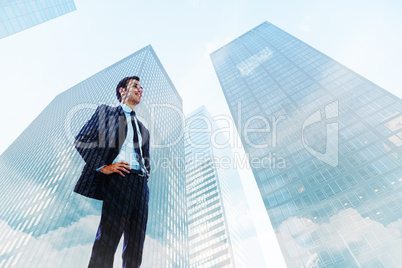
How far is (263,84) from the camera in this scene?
332 feet

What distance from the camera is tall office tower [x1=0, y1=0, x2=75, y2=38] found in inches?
1325

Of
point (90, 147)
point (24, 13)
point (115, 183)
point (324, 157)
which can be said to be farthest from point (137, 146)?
point (324, 157)

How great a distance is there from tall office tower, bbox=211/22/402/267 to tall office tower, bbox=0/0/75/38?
2479 inches

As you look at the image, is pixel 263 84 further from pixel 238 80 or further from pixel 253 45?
pixel 253 45

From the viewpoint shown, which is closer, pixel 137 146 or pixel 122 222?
pixel 122 222

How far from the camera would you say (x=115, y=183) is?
8836mm

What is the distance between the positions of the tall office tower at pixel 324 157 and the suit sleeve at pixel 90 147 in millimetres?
56741

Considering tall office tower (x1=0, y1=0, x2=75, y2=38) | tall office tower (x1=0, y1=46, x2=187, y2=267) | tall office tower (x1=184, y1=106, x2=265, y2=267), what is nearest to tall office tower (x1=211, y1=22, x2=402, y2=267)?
tall office tower (x1=0, y1=46, x2=187, y2=267)

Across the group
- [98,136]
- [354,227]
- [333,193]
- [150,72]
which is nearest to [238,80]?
[150,72]

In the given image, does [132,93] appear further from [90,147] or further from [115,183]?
[115,183]

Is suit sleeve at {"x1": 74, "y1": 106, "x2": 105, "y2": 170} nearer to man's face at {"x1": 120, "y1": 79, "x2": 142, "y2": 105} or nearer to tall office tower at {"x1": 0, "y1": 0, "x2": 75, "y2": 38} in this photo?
man's face at {"x1": 120, "y1": 79, "x2": 142, "y2": 105}

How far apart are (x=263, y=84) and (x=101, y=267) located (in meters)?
101

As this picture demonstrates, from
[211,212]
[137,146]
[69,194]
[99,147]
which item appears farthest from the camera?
[211,212]

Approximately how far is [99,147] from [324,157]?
6927 centimetres
